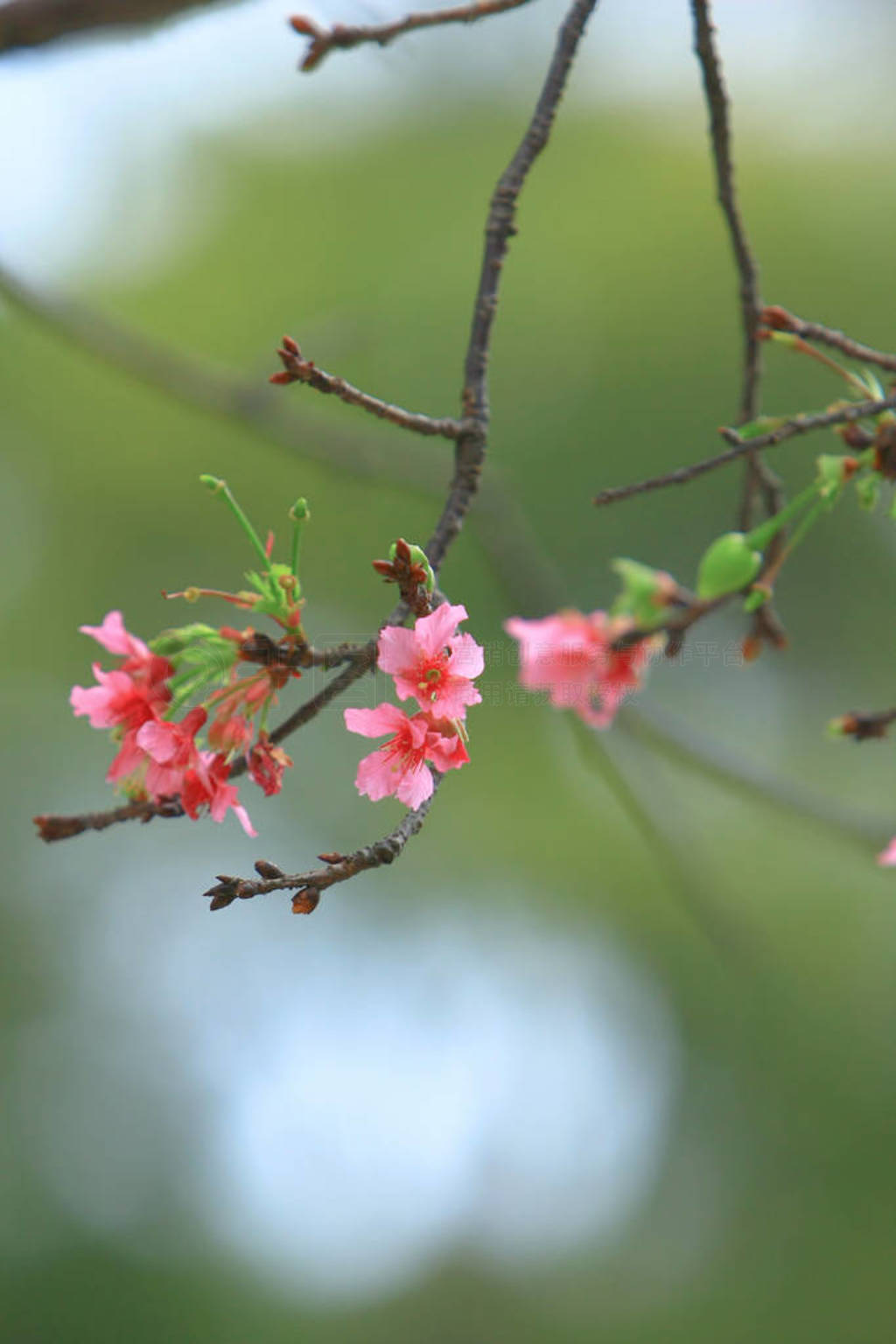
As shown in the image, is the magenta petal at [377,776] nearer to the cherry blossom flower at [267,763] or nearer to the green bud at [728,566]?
the cherry blossom flower at [267,763]

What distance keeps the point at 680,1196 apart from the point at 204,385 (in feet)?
26.8

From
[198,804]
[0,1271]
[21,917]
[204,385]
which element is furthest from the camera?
[21,917]

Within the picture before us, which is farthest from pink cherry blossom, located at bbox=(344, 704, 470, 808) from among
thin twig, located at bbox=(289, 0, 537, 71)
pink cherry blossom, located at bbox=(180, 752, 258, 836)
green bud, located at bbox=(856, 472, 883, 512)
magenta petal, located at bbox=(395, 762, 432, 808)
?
thin twig, located at bbox=(289, 0, 537, 71)

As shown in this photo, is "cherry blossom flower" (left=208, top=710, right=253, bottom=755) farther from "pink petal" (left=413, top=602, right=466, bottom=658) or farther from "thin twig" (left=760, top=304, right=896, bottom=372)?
"thin twig" (left=760, top=304, right=896, bottom=372)

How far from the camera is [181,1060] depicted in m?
8.46

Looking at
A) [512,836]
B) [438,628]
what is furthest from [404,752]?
[512,836]

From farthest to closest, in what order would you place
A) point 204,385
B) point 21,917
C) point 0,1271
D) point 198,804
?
point 21,917 < point 0,1271 < point 204,385 < point 198,804

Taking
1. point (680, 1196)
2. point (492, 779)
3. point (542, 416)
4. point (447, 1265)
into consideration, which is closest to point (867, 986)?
point (680, 1196)

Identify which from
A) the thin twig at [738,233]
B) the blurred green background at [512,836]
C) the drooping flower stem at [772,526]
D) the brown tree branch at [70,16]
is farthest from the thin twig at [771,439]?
the blurred green background at [512,836]

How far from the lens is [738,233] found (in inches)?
54.1

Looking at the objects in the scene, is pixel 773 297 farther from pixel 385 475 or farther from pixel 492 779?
pixel 385 475

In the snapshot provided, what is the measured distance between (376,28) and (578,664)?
31.3 inches

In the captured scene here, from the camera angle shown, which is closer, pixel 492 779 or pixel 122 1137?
pixel 122 1137

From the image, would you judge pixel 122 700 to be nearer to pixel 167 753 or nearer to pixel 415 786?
pixel 167 753
